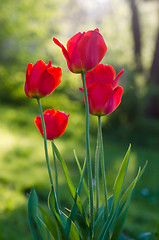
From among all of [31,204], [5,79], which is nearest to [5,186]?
[31,204]

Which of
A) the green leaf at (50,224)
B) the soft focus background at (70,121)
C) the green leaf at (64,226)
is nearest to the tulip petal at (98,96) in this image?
the green leaf at (64,226)

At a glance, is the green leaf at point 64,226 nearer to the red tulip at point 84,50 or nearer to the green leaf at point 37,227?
the green leaf at point 37,227

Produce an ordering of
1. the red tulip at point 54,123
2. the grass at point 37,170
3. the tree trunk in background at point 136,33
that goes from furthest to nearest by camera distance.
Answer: the tree trunk in background at point 136,33, the grass at point 37,170, the red tulip at point 54,123

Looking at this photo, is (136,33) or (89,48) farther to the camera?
(136,33)

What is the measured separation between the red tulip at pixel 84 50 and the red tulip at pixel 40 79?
0.12 meters

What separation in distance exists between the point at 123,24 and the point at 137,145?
852 cm

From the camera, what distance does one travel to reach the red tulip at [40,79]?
1.25 metres

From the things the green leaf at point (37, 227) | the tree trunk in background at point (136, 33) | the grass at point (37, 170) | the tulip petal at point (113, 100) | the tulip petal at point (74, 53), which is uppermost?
the tree trunk in background at point (136, 33)

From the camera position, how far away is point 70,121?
8164mm

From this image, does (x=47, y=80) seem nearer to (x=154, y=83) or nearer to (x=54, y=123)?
(x=54, y=123)

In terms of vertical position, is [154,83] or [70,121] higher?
[154,83]

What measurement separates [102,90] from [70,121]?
692cm

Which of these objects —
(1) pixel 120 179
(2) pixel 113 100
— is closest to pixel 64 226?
(1) pixel 120 179

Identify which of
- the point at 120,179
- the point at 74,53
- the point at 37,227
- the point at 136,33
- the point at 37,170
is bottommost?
the point at 37,170
